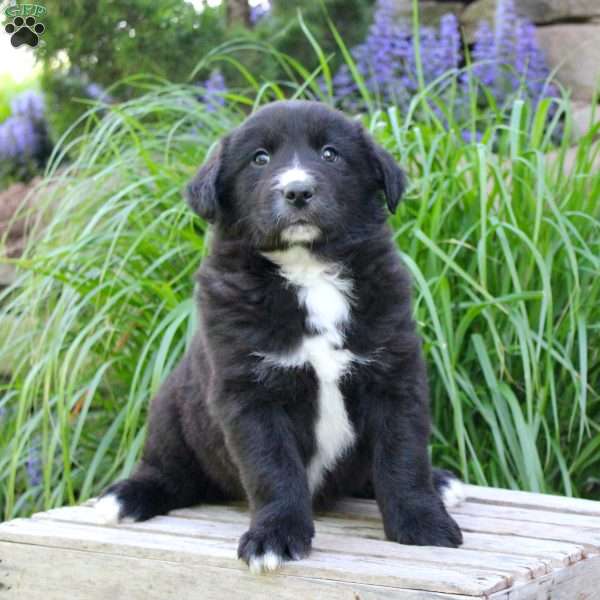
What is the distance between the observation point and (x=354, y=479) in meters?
2.64

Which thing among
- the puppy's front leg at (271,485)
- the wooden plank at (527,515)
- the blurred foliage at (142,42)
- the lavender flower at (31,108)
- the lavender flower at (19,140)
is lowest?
the lavender flower at (19,140)

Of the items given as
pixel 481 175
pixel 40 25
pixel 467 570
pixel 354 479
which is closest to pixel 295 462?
pixel 354 479

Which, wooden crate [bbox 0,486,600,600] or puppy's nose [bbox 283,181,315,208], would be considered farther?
puppy's nose [bbox 283,181,315,208]

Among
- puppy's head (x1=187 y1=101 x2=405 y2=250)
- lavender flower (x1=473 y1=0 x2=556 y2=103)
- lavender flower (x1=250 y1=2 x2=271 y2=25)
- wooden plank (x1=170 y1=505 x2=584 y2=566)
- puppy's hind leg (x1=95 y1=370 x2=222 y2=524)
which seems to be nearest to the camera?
wooden plank (x1=170 y1=505 x2=584 y2=566)

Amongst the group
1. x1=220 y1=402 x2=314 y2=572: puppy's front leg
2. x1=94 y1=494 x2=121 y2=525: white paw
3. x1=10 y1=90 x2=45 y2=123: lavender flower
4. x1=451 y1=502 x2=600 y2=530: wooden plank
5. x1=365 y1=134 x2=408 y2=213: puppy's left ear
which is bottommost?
x1=451 y1=502 x2=600 y2=530: wooden plank

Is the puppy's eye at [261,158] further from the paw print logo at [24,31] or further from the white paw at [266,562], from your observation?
the paw print logo at [24,31]

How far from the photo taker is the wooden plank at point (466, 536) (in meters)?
2.32

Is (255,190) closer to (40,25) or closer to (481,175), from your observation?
(481,175)

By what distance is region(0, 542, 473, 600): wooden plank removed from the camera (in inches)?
84.0

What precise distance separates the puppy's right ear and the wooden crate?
0.81 meters

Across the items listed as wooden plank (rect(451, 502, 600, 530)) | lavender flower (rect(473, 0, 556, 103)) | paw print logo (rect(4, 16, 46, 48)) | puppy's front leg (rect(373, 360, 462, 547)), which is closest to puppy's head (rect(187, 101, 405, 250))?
puppy's front leg (rect(373, 360, 462, 547))

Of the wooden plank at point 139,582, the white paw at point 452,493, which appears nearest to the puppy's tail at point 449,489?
the white paw at point 452,493

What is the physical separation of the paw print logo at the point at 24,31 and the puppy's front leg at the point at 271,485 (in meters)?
2.38

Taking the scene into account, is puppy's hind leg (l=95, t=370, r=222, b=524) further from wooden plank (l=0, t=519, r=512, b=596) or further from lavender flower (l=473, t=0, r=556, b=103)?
lavender flower (l=473, t=0, r=556, b=103)
